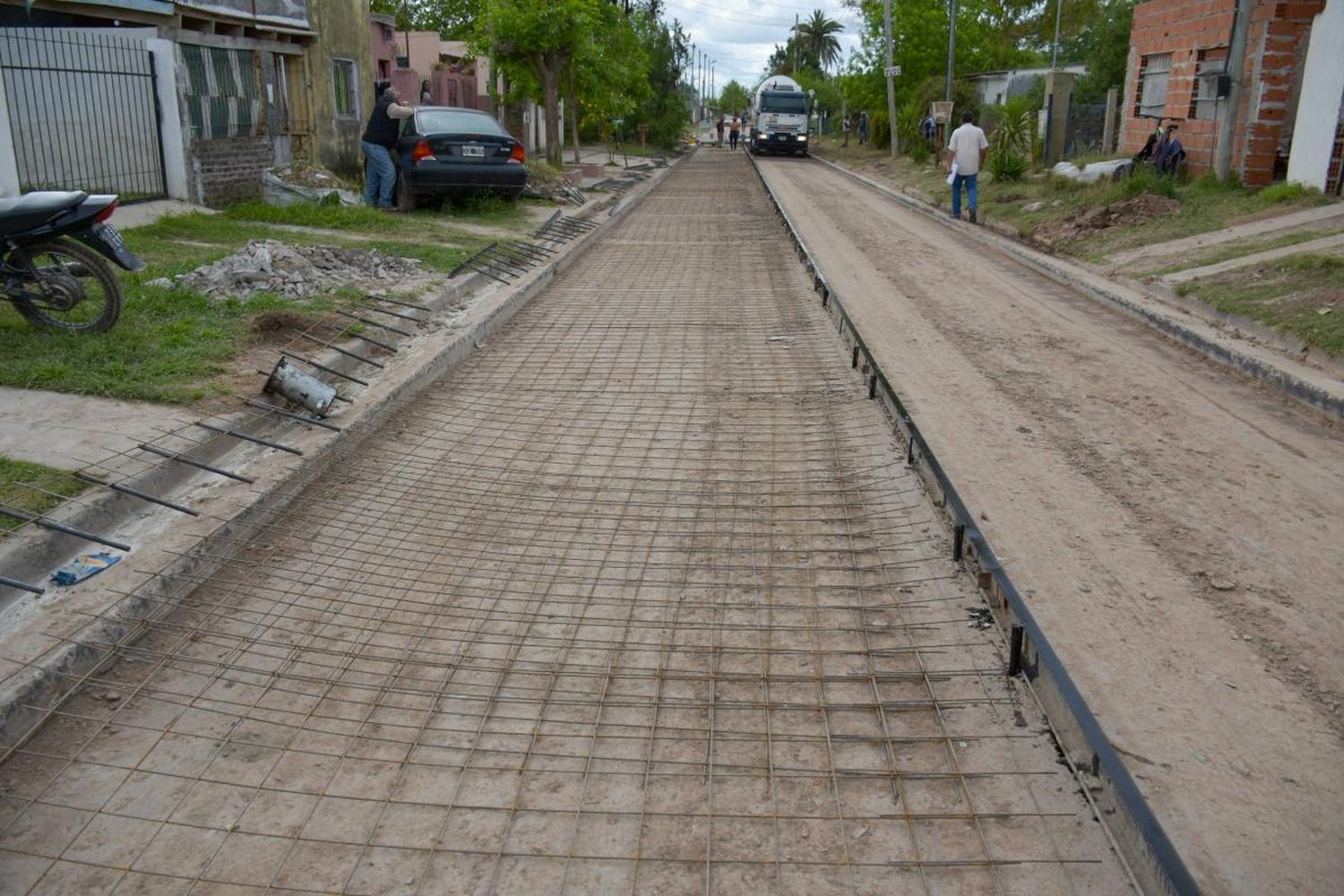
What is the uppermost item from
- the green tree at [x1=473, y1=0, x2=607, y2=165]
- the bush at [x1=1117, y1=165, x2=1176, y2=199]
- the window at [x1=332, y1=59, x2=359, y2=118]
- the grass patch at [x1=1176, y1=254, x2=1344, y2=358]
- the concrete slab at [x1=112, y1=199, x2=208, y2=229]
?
the green tree at [x1=473, y1=0, x2=607, y2=165]

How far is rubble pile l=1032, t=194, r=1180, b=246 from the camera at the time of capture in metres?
16.2

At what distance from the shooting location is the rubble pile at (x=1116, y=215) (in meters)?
16.2

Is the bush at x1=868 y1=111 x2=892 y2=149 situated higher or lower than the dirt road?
higher

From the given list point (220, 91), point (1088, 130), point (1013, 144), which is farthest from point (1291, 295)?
point (1088, 130)

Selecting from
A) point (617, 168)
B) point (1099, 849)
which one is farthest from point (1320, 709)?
point (617, 168)

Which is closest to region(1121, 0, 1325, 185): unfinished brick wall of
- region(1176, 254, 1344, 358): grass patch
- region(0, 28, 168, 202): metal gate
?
region(1176, 254, 1344, 358): grass patch

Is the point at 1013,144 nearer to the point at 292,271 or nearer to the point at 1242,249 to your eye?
the point at 1242,249

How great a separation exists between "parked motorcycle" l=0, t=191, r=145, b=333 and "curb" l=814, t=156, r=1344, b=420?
8268 millimetres

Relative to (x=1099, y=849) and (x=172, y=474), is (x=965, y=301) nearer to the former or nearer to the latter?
(x=172, y=474)

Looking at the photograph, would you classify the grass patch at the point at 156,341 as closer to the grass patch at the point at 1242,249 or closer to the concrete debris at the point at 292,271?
the concrete debris at the point at 292,271

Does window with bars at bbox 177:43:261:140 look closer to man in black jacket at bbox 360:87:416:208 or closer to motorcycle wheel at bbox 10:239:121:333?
man in black jacket at bbox 360:87:416:208

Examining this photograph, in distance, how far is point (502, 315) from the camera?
991cm

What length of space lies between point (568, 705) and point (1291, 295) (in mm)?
9355

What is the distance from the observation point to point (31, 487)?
482 cm
